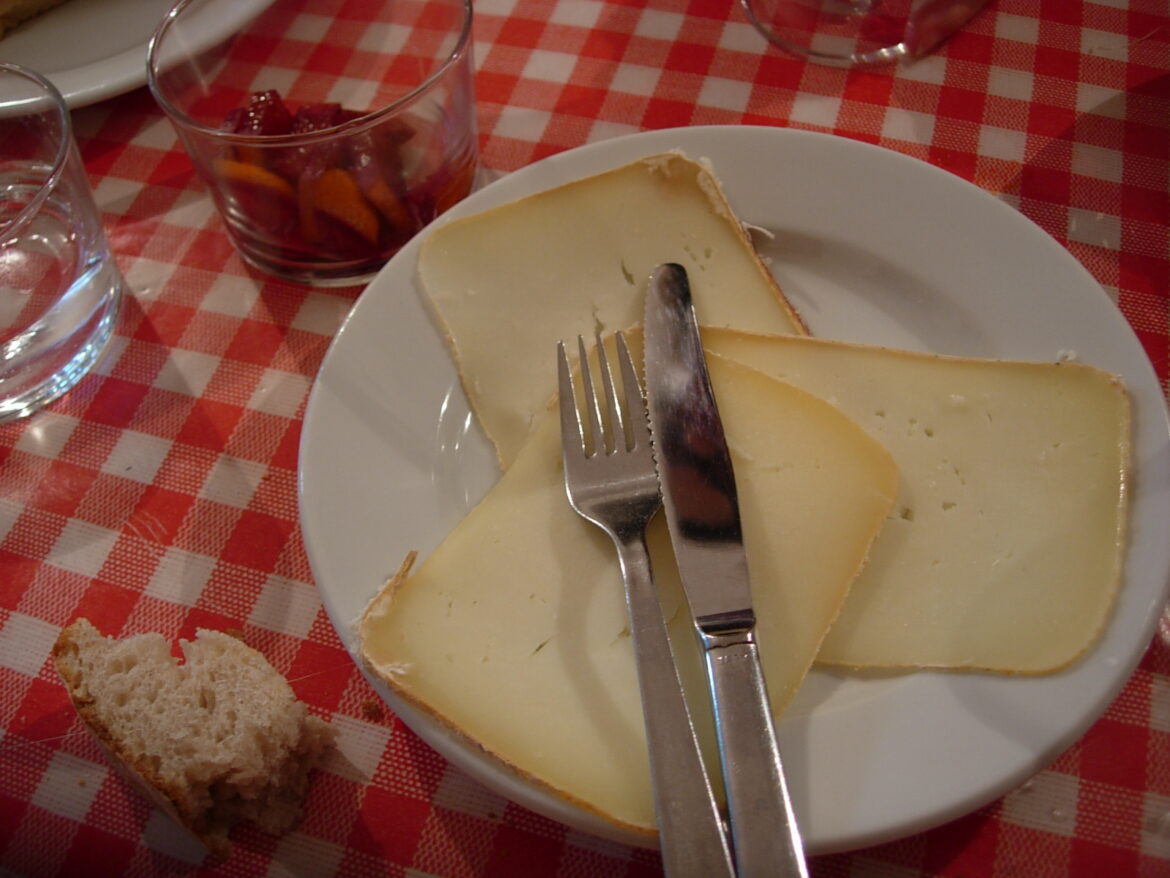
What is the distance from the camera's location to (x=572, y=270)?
3.55ft

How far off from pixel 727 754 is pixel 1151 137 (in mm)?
1164

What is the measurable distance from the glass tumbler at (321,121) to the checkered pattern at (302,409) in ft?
0.36

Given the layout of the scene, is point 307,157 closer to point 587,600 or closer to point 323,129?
point 323,129

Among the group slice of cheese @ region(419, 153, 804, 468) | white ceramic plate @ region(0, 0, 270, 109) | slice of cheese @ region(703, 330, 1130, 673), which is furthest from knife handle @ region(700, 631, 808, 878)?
white ceramic plate @ region(0, 0, 270, 109)

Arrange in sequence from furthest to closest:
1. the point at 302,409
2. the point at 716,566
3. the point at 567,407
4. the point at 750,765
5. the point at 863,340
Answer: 1. the point at 302,409
2. the point at 863,340
3. the point at 567,407
4. the point at 716,566
5. the point at 750,765

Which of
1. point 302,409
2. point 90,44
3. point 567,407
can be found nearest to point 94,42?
point 90,44

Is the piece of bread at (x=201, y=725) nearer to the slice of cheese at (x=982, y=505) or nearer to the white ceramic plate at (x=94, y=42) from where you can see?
the slice of cheese at (x=982, y=505)

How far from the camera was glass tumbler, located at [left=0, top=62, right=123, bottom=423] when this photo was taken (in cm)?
116

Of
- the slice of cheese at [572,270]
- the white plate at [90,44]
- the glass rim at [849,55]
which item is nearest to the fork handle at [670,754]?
the slice of cheese at [572,270]

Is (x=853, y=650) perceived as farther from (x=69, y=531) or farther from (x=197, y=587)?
(x=69, y=531)

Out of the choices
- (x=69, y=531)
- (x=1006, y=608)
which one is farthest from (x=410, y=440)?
(x=1006, y=608)

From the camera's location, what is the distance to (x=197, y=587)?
1.03m

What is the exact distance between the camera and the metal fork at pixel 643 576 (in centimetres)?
69

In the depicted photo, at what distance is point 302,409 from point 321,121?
39 cm
